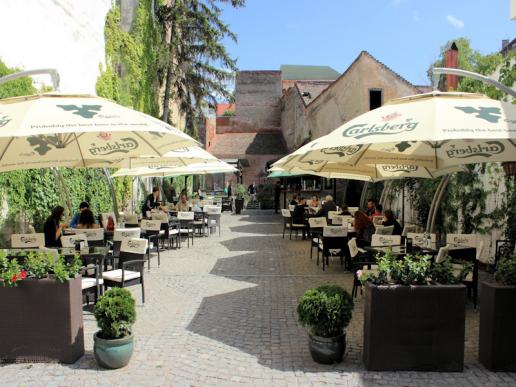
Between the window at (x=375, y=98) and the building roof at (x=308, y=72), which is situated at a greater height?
the building roof at (x=308, y=72)

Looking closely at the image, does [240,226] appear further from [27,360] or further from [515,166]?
[27,360]

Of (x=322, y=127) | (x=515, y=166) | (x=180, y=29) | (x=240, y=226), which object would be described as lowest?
(x=240, y=226)

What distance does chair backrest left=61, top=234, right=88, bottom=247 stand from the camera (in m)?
7.68

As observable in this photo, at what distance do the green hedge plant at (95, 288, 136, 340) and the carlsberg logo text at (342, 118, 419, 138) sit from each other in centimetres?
297

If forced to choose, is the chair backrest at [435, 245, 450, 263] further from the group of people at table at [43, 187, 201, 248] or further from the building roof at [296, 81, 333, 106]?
the building roof at [296, 81, 333, 106]

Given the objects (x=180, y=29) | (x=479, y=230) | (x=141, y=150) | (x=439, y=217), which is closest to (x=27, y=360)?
Answer: (x=141, y=150)

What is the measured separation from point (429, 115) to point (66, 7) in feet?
41.9

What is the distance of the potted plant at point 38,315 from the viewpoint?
4430 millimetres

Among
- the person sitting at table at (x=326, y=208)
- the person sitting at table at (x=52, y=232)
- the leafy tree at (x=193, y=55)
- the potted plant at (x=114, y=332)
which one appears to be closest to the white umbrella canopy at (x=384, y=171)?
the person sitting at table at (x=326, y=208)

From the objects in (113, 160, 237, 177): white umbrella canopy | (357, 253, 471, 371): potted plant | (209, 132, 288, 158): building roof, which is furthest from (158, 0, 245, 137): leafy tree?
(357, 253, 471, 371): potted plant

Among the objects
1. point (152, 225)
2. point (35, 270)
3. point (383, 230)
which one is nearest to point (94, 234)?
point (152, 225)

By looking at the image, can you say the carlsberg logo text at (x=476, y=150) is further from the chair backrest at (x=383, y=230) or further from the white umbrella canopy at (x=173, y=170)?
the white umbrella canopy at (x=173, y=170)

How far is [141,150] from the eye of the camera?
22.3ft

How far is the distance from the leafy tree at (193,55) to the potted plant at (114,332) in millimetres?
19173
